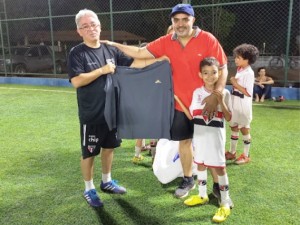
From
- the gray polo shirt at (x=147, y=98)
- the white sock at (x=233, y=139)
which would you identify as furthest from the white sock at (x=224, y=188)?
the white sock at (x=233, y=139)

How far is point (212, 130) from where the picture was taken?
2.85 m

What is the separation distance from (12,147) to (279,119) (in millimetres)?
5163

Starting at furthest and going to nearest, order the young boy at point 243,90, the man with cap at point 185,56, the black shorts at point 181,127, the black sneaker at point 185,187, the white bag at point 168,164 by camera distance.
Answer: the young boy at point 243,90 < the white bag at point 168,164 < the black sneaker at point 185,187 < the black shorts at point 181,127 < the man with cap at point 185,56

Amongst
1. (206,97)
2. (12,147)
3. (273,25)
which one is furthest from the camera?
(273,25)

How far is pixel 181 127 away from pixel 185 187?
676 millimetres

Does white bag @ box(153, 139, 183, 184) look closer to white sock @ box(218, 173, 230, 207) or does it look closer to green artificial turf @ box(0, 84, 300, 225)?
green artificial turf @ box(0, 84, 300, 225)

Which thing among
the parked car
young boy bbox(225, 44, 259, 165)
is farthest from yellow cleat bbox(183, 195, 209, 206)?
the parked car

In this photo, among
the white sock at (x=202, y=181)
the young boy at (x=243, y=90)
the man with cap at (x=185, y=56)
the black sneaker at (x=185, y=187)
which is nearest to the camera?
the man with cap at (x=185, y=56)

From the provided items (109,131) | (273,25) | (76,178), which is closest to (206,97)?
(109,131)

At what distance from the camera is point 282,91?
9070 millimetres

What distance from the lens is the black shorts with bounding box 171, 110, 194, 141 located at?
10.4 ft

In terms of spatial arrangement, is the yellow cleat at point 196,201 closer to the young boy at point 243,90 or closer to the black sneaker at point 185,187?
the black sneaker at point 185,187

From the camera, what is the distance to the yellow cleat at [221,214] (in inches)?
111

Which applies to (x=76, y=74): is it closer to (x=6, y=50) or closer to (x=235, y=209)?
(x=235, y=209)
